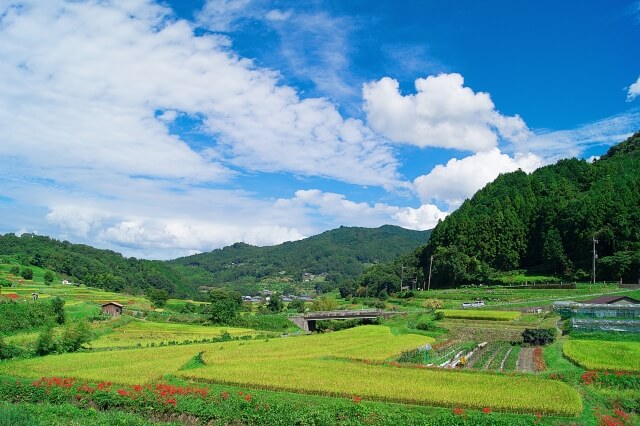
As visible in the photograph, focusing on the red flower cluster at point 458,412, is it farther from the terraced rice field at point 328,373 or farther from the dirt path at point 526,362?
the dirt path at point 526,362

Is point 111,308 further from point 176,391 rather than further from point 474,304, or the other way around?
point 176,391

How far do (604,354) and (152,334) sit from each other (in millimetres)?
44081

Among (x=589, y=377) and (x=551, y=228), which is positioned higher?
(x=551, y=228)

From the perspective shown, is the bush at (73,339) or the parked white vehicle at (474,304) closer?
the bush at (73,339)

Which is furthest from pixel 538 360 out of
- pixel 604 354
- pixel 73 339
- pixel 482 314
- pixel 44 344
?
pixel 44 344

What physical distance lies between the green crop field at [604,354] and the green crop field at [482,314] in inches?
634

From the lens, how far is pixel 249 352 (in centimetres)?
3738

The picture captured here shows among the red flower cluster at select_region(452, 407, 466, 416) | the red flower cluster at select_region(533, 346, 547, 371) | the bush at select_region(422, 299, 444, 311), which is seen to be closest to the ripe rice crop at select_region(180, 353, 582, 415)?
the red flower cluster at select_region(452, 407, 466, 416)

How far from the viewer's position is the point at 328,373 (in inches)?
1106

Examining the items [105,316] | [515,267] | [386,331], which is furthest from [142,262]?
[386,331]

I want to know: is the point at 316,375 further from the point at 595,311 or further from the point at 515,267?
the point at 515,267

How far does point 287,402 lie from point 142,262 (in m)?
170

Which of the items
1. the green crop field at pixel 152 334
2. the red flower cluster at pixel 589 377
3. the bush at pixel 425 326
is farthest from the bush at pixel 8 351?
the red flower cluster at pixel 589 377

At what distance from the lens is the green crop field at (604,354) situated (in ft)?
90.4
